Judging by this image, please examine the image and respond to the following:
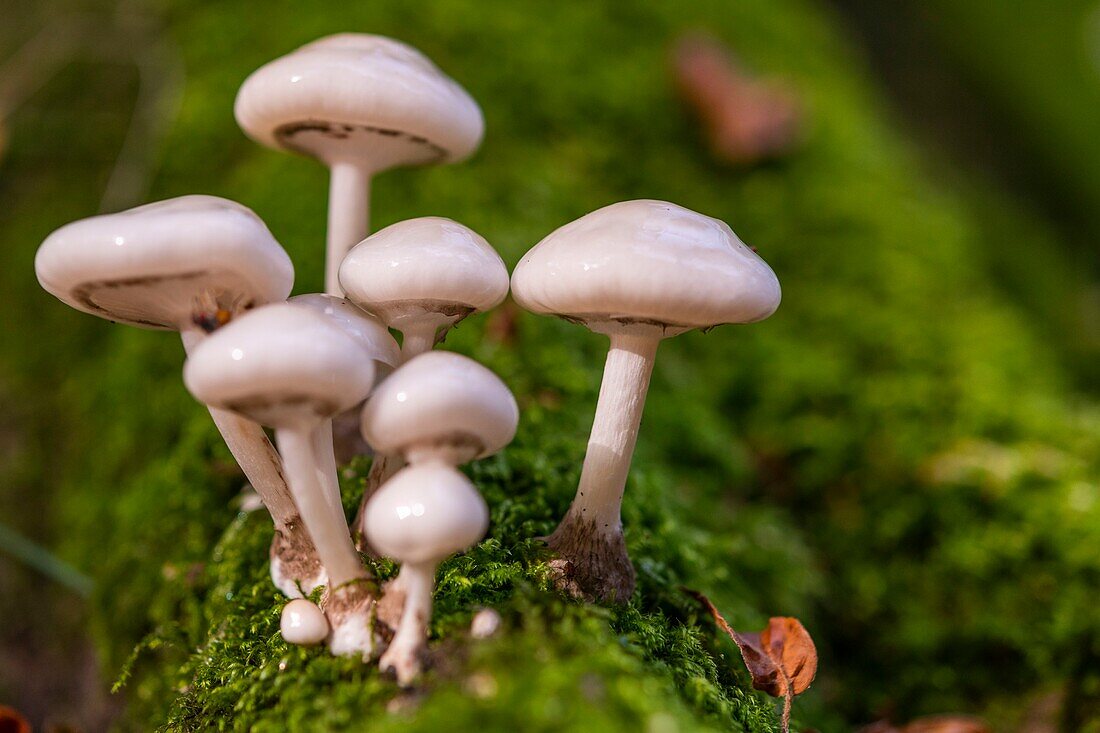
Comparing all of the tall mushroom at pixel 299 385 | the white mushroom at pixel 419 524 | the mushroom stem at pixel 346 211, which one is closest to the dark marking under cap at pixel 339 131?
the mushroom stem at pixel 346 211

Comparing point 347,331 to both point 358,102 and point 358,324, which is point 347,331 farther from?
point 358,102

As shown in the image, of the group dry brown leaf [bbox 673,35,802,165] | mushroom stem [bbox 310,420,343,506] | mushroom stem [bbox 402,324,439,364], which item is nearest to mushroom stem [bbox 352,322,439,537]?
mushroom stem [bbox 402,324,439,364]

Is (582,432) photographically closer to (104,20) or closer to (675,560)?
(675,560)

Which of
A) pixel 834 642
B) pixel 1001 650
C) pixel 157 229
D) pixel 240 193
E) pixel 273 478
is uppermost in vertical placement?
pixel 157 229

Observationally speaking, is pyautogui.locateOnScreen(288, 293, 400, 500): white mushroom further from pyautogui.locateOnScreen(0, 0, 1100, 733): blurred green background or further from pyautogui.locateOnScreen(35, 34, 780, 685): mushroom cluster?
pyautogui.locateOnScreen(0, 0, 1100, 733): blurred green background

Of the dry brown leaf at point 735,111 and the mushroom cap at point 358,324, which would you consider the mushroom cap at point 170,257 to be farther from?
the dry brown leaf at point 735,111

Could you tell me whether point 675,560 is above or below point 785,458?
above

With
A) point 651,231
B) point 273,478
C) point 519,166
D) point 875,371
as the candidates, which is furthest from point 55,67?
point 875,371
